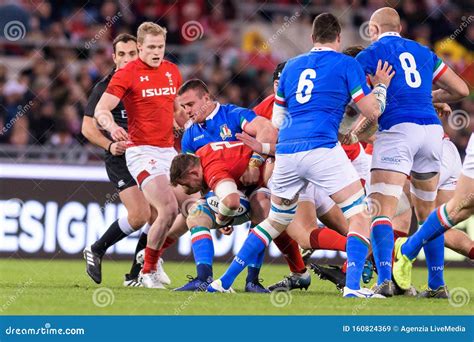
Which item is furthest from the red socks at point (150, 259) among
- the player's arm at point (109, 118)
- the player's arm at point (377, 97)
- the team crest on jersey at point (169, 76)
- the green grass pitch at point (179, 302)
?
the player's arm at point (377, 97)

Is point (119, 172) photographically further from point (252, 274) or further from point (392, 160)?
point (392, 160)

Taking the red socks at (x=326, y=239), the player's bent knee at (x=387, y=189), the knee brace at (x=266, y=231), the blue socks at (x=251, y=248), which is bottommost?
the red socks at (x=326, y=239)

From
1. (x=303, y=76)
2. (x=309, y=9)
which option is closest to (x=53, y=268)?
(x=303, y=76)

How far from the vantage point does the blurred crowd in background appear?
1569 cm

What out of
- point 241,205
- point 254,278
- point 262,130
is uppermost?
point 262,130

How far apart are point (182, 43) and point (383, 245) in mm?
9659

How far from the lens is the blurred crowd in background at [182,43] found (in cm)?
1569

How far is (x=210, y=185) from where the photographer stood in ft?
29.0

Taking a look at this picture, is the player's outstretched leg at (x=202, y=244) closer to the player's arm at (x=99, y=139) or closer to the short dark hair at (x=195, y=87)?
the short dark hair at (x=195, y=87)

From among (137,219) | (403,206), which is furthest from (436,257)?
(137,219)

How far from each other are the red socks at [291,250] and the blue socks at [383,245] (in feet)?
3.23

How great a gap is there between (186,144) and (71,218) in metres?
4.90

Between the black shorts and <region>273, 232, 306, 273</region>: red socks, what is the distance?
1740 mm
